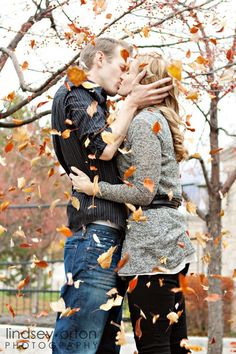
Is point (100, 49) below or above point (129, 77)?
above

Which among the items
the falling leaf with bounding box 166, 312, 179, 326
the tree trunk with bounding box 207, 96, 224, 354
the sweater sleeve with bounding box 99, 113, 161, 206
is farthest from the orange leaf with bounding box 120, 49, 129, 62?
the tree trunk with bounding box 207, 96, 224, 354

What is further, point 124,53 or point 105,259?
point 124,53

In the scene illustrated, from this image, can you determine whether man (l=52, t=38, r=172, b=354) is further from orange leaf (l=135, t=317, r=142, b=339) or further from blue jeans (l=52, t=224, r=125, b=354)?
orange leaf (l=135, t=317, r=142, b=339)

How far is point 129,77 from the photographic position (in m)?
2.78

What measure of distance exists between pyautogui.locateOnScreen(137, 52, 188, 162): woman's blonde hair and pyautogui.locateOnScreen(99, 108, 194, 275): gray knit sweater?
97 mm

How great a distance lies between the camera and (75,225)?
2.78m

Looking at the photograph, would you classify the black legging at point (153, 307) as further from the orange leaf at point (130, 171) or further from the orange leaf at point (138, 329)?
the orange leaf at point (130, 171)

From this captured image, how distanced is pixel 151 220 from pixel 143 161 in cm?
22

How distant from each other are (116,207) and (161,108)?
415 mm

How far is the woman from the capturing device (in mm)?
2609

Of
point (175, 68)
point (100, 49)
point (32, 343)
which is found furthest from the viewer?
point (32, 343)

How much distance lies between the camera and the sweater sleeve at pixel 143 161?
2.64 metres

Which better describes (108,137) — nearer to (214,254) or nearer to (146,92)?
(146,92)

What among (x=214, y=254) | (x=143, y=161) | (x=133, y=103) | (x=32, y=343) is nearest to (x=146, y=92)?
(x=133, y=103)
